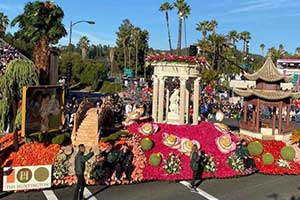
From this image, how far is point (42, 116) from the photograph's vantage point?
14.9 m

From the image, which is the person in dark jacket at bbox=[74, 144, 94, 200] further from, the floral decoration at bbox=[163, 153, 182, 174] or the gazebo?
the gazebo

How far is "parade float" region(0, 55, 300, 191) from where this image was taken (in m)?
14.1

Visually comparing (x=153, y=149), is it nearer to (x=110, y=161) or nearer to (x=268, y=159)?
(x=110, y=161)

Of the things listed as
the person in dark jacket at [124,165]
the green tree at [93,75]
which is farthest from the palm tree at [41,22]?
the green tree at [93,75]

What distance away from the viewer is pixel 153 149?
16.3m

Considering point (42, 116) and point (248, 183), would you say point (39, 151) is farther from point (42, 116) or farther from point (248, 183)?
point (248, 183)

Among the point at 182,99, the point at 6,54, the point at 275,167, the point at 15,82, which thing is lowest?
the point at 275,167

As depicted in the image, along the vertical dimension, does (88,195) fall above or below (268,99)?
below

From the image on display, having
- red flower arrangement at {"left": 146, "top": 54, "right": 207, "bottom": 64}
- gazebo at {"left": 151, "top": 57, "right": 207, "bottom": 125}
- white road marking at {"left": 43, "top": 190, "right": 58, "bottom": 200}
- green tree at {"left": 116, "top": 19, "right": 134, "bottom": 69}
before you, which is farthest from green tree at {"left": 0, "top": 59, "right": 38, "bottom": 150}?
green tree at {"left": 116, "top": 19, "right": 134, "bottom": 69}

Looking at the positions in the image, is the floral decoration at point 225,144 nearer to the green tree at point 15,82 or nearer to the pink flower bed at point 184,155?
the pink flower bed at point 184,155

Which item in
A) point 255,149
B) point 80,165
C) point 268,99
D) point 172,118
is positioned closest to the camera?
point 80,165

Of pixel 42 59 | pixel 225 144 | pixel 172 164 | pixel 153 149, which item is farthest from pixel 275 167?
pixel 42 59

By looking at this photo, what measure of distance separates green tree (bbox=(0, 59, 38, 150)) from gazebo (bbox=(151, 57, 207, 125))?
7.32 m

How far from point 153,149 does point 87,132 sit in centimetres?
284
